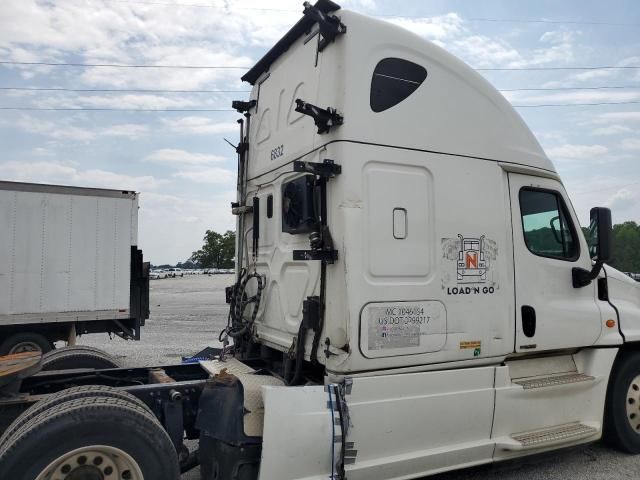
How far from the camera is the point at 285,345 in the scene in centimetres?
431

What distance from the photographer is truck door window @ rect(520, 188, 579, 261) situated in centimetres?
462

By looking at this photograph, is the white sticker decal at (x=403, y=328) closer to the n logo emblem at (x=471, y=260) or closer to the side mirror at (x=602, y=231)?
the n logo emblem at (x=471, y=260)

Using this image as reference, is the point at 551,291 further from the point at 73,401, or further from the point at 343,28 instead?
the point at 73,401

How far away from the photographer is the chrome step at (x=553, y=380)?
439cm

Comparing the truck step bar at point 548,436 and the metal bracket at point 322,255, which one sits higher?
the metal bracket at point 322,255

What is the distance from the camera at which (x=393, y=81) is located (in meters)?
3.96

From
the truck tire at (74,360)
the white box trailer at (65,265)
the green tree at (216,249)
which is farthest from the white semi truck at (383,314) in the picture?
the green tree at (216,249)

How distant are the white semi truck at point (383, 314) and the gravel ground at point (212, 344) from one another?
11.2 inches

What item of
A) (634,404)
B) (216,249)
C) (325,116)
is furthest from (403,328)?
(216,249)

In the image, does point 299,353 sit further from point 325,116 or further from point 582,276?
point 582,276

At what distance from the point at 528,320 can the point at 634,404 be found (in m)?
→ 1.68

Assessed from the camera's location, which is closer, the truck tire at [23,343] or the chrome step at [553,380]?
the chrome step at [553,380]

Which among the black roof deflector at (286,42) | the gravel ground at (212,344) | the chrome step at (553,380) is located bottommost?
the gravel ground at (212,344)

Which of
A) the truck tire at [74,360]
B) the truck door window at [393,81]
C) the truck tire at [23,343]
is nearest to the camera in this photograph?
the truck door window at [393,81]
